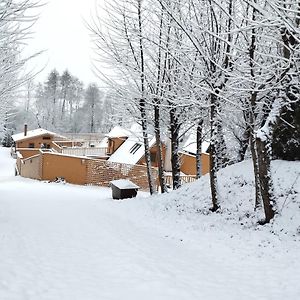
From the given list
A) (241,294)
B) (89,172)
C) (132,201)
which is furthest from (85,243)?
(89,172)

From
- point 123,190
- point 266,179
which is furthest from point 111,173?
point 266,179

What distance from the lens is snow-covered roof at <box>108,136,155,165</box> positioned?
1113 inches

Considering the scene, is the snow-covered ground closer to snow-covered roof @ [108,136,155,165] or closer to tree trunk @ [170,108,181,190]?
tree trunk @ [170,108,181,190]

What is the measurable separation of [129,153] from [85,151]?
220 inches

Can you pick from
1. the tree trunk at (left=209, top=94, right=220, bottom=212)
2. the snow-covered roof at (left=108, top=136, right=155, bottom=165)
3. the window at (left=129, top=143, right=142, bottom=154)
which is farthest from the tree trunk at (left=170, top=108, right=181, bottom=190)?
the window at (left=129, top=143, right=142, bottom=154)

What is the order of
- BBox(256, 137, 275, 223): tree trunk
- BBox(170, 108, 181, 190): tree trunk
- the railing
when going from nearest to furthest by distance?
BBox(256, 137, 275, 223): tree trunk < BBox(170, 108, 181, 190): tree trunk < the railing

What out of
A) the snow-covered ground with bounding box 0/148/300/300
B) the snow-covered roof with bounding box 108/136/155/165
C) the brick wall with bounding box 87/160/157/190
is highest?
the snow-covered roof with bounding box 108/136/155/165

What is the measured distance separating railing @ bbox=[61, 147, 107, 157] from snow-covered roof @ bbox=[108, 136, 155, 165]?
8.64ft

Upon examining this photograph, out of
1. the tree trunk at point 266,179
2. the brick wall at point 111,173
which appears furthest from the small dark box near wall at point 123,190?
the tree trunk at point 266,179

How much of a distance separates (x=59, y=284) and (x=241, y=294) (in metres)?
2.30

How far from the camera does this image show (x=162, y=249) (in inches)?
271

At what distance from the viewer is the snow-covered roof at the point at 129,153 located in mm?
28281

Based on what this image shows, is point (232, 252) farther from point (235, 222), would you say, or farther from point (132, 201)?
point (132, 201)

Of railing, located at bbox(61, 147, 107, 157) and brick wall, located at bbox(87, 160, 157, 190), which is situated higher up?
railing, located at bbox(61, 147, 107, 157)
